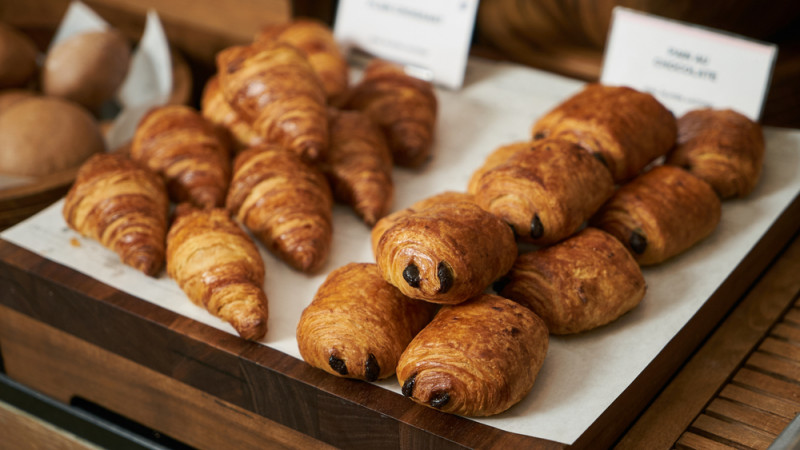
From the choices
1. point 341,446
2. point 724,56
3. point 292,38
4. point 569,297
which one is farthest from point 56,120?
point 724,56

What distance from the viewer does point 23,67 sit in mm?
1812

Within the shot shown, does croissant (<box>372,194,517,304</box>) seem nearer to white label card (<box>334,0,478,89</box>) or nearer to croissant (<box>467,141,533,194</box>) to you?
croissant (<box>467,141,533,194</box>)

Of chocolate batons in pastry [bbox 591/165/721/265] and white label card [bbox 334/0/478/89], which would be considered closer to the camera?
chocolate batons in pastry [bbox 591/165/721/265]

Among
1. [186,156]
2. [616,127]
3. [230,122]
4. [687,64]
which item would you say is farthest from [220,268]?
[687,64]

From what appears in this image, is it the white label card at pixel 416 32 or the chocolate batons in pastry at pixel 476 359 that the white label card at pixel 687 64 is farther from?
the chocolate batons in pastry at pixel 476 359

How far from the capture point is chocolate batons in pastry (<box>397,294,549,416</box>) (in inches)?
34.2

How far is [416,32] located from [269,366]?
0.97 m

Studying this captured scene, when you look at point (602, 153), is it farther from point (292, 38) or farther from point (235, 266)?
point (292, 38)

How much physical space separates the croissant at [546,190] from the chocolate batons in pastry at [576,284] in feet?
0.12

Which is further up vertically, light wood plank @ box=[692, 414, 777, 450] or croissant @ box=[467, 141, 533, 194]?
croissant @ box=[467, 141, 533, 194]

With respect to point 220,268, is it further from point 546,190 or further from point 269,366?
point 546,190

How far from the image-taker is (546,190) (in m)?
1.05

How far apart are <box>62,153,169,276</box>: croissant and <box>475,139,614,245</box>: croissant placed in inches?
19.4

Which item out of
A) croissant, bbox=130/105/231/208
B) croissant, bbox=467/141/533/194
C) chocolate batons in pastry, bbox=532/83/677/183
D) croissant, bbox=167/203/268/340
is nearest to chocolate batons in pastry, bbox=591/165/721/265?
chocolate batons in pastry, bbox=532/83/677/183
